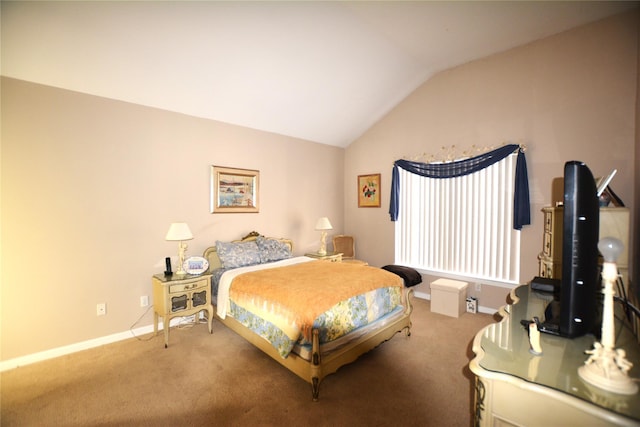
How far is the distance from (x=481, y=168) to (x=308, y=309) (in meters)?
3.28

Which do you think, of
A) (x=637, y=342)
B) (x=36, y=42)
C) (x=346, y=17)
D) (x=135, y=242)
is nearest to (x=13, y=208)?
(x=135, y=242)

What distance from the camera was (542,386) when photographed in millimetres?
880

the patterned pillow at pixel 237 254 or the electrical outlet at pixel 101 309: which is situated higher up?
the patterned pillow at pixel 237 254

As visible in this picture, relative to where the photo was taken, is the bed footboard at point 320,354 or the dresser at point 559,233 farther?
the bed footboard at point 320,354

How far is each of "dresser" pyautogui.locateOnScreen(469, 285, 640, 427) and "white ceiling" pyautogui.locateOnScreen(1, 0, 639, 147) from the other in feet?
10.5

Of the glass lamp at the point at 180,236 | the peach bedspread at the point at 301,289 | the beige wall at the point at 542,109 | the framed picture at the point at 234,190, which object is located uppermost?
the beige wall at the point at 542,109

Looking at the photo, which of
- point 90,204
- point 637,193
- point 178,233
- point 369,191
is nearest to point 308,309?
point 178,233

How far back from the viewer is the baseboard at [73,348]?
267cm

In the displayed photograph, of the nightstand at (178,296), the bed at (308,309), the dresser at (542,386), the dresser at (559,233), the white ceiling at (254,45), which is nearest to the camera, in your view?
the dresser at (542,386)

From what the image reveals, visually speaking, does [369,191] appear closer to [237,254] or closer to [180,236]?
[237,254]

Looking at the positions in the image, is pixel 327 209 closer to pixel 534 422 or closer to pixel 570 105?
pixel 570 105

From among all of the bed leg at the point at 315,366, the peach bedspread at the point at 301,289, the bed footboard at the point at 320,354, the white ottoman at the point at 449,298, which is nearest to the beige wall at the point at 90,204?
the peach bedspread at the point at 301,289

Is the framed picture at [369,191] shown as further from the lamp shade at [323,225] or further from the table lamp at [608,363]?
the table lamp at [608,363]

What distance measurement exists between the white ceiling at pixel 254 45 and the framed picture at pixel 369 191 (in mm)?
1677
